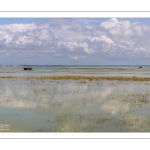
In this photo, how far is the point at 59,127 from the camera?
42.2ft

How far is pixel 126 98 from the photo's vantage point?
1908 centimetres

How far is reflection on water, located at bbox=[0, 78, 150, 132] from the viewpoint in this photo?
12.8 m

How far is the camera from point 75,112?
50.0 ft

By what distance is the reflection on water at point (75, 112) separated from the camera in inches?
505
